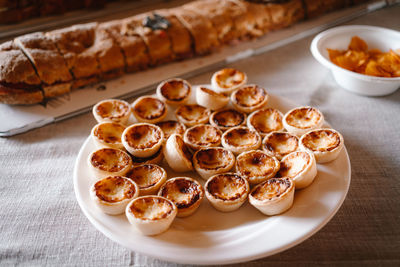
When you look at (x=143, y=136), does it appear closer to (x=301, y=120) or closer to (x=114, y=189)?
(x=114, y=189)

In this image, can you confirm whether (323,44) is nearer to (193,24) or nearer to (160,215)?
(193,24)

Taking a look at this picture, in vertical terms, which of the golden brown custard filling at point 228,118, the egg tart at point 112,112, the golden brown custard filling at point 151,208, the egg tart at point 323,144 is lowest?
the golden brown custard filling at point 228,118

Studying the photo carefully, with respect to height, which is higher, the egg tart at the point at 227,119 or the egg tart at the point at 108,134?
the egg tart at the point at 108,134

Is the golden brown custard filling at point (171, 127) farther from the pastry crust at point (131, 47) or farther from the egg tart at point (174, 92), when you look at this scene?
the pastry crust at point (131, 47)

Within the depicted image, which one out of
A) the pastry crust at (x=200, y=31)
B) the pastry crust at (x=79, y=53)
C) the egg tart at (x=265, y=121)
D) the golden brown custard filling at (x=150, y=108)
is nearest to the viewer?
the egg tart at (x=265, y=121)

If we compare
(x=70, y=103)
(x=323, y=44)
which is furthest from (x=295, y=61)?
(x=70, y=103)

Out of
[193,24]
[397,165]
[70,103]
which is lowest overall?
[397,165]

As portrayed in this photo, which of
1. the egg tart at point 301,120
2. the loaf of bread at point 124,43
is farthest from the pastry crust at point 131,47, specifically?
the egg tart at point 301,120
